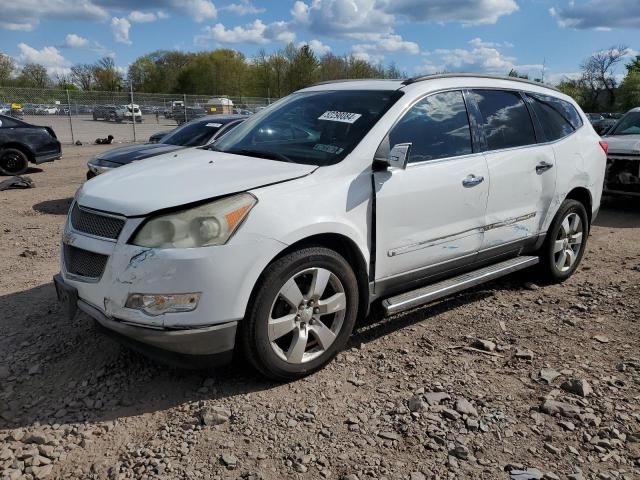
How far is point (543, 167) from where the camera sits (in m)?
4.71

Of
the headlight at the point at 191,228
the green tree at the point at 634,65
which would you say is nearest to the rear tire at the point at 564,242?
the headlight at the point at 191,228

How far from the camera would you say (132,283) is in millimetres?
2902

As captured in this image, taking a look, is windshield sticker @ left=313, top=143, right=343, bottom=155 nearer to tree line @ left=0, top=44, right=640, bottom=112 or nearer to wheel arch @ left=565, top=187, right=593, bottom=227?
wheel arch @ left=565, top=187, right=593, bottom=227

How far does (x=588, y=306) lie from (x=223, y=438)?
3326mm

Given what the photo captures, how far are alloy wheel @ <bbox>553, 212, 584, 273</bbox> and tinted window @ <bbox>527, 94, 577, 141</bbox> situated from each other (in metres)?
0.76

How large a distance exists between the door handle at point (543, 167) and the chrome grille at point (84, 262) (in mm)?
3431

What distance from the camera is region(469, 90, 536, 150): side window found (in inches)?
171

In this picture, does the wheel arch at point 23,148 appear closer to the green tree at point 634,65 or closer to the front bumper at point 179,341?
the front bumper at point 179,341

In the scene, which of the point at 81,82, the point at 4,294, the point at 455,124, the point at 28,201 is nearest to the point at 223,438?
the point at 455,124

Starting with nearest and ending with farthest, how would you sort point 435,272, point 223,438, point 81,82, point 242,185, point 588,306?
1. point 223,438
2. point 242,185
3. point 435,272
4. point 588,306
5. point 81,82

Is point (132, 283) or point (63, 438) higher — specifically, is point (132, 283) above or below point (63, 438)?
above

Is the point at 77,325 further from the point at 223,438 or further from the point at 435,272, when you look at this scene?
the point at 435,272

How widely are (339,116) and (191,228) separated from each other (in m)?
1.48

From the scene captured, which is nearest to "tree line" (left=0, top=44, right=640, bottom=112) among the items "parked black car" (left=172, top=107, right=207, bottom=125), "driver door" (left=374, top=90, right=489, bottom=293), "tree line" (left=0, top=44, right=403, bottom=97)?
"tree line" (left=0, top=44, right=403, bottom=97)
